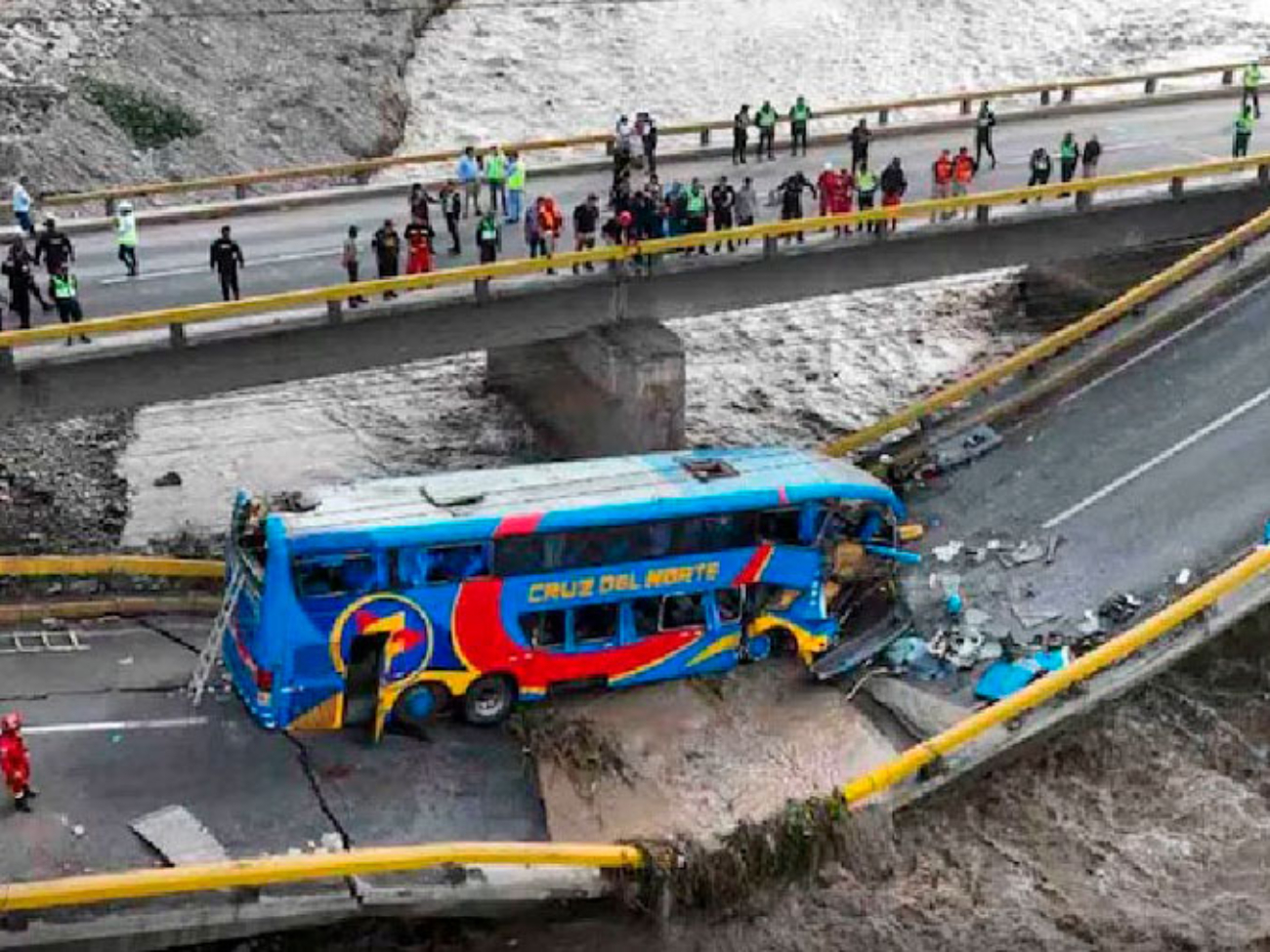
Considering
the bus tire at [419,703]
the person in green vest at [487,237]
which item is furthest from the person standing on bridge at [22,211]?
the bus tire at [419,703]

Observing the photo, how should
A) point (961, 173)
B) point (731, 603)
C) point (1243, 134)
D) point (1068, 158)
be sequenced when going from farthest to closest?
point (1243, 134), point (1068, 158), point (961, 173), point (731, 603)

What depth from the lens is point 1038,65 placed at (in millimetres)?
57125

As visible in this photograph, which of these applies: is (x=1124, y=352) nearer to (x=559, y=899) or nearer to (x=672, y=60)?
(x=559, y=899)

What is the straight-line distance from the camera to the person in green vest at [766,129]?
35188mm

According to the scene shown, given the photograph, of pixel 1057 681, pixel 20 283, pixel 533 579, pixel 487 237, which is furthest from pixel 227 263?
pixel 1057 681

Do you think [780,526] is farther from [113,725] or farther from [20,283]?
[20,283]

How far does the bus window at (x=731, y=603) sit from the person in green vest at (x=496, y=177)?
945 centimetres

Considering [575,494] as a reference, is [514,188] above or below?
above

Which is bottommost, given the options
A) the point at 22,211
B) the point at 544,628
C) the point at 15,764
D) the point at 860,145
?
the point at 544,628

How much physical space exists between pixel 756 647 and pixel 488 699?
154 inches

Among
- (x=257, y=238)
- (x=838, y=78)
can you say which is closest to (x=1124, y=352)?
(x=257, y=238)

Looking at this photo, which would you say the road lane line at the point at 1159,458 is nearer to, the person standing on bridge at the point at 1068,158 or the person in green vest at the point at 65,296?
the person standing on bridge at the point at 1068,158

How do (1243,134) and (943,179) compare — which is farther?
(1243,134)

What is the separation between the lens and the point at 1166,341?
3222 centimetres
